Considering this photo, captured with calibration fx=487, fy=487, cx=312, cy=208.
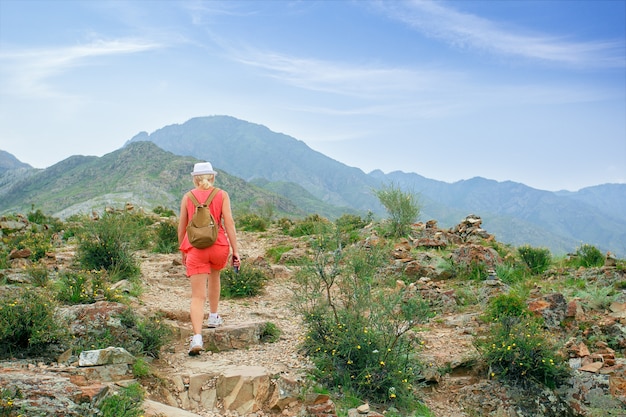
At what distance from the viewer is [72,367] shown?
4.88m

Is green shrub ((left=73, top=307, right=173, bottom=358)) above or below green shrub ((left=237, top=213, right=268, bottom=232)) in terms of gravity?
below

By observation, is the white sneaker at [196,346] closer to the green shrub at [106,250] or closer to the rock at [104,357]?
the rock at [104,357]

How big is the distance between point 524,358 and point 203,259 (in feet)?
13.8

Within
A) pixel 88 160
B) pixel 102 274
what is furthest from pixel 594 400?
pixel 88 160

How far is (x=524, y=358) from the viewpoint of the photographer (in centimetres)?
607

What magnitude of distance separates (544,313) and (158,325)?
591cm

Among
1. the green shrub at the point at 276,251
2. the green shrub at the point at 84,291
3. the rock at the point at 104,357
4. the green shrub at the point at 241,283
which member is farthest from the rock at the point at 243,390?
the green shrub at the point at 276,251

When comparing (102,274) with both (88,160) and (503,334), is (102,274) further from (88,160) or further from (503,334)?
(88,160)

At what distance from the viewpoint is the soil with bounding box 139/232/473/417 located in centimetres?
586

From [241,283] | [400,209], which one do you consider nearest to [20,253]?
[241,283]

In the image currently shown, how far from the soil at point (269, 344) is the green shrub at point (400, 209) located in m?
5.16

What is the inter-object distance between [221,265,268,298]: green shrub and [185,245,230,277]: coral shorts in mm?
3420

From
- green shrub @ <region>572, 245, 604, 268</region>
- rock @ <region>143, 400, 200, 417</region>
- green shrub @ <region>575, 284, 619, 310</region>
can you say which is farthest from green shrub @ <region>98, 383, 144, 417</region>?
green shrub @ <region>572, 245, 604, 268</region>

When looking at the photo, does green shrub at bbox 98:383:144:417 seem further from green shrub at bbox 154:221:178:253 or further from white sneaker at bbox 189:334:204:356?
green shrub at bbox 154:221:178:253
